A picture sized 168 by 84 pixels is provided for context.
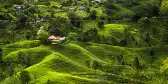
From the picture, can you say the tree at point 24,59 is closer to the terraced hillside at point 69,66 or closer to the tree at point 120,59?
the terraced hillside at point 69,66

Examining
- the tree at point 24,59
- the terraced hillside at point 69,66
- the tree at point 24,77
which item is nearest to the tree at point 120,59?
the terraced hillside at point 69,66

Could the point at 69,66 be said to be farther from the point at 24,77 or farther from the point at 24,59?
the point at 24,77

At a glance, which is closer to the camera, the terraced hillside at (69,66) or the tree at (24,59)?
the terraced hillside at (69,66)

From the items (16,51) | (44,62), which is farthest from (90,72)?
(16,51)

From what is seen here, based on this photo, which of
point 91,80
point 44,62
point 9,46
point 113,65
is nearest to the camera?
point 91,80

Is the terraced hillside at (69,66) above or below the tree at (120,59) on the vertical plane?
above

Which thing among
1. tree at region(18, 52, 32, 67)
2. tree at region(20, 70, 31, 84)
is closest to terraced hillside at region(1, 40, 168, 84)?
tree at region(18, 52, 32, 67)

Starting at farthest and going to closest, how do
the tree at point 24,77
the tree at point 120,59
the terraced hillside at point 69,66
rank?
the tree at point 120,59, the terraced hillside at point 69,66, the tree at point 24,77

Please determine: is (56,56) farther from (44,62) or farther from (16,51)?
(16,51)

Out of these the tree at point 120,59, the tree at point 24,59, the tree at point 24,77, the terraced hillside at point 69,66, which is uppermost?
the tree at point 24,77
